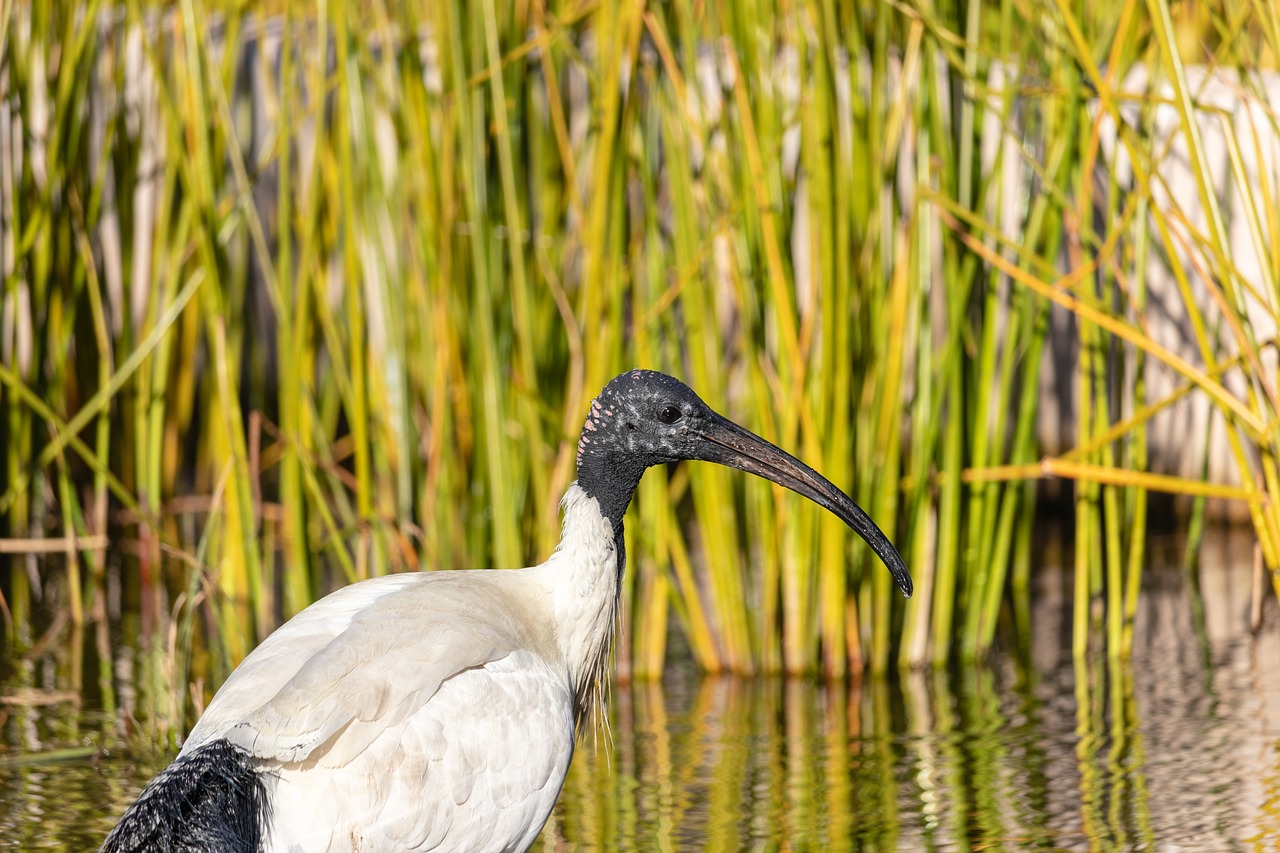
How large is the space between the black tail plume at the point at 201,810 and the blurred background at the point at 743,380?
1.06 meters

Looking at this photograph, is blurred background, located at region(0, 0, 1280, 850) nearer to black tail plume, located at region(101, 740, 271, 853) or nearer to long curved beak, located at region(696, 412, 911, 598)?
long curved beak, located at region(696, 412, 911, 598)

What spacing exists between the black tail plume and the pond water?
97cm

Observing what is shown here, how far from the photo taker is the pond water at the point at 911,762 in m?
3.62

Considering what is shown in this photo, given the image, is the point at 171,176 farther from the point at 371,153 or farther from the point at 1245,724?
the point at 1245,724

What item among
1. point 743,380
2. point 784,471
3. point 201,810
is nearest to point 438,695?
point 201,810

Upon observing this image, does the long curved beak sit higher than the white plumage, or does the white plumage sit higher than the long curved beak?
the long curved beak

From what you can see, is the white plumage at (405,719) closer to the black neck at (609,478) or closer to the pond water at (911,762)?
the black neck at (609,478)

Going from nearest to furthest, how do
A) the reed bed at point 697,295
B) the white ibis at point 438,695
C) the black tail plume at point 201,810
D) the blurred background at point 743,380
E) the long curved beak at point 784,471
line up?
1. the black tail plume at point 201,810
2. the white ibis at point 438,695
3. the long curved beak at point 784,471
4. the blurred background at point 743,380
5. the reed bed at point 697,295

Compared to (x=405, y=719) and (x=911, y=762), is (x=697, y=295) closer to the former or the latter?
(x=911, y=762)

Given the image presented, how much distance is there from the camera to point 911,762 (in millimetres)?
4129

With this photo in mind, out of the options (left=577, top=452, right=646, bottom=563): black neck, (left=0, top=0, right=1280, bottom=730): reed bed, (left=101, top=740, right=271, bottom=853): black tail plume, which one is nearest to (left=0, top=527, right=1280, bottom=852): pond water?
(left=0, top=0, right=1280, bottom=730): reed bed

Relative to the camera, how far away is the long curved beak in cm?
335

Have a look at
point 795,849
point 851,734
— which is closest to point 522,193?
point 851,734

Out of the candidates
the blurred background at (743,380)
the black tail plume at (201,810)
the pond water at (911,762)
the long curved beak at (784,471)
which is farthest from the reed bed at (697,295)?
the black tail plume at (201,810)
